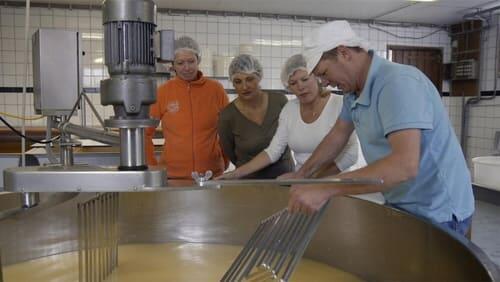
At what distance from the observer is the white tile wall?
470 centimetres

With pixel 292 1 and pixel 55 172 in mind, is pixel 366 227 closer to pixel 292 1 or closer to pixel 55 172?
pixel 55 172

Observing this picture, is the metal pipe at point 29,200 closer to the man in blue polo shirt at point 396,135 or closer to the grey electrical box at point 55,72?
the grey electrical box at point 55,72

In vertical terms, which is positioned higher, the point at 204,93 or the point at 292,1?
the point at 292,1

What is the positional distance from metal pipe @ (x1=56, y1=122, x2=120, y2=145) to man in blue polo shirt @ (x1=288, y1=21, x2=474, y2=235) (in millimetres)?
395

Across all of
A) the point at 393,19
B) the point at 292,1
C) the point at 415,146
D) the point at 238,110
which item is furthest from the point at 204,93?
the point at 393,19

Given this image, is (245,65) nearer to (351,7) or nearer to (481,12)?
(351,7)

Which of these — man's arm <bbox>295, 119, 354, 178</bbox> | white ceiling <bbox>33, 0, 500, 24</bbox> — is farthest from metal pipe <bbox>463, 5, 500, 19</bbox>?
man's arm <bbox>295, 119, 354, 178</bbox>

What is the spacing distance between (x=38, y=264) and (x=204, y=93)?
1068 millimetres

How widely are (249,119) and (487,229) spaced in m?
2.69

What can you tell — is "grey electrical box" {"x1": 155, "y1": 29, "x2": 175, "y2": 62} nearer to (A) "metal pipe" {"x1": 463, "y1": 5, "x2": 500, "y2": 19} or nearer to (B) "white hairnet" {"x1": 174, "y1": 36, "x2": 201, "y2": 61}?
(B) "white hairnet" {"x1": 174, "y1": 36, "x2": 201, "y2": 61}

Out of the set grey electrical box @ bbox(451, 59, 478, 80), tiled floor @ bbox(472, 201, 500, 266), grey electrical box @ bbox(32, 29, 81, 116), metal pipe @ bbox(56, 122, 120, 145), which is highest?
grey electrical box @ bbox(451, 59, 478, 80)

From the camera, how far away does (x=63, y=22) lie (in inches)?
188

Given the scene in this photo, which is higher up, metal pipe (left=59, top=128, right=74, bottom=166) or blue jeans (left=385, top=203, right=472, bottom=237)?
metal pipe (left=59, top=128, right=74, bottom=166)

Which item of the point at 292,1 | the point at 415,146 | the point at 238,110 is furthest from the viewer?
the point at 292,1
